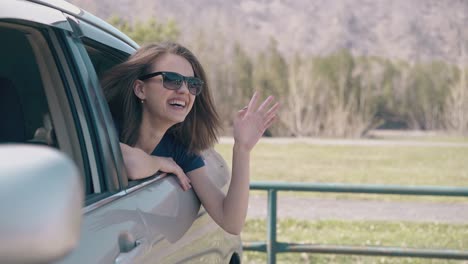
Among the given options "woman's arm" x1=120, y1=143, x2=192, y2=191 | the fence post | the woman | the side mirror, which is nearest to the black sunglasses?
the woman

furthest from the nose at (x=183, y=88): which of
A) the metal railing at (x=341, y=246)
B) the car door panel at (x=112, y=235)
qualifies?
the metal railing at (x=341, y=246)

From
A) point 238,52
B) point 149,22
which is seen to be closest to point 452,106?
point 238,52

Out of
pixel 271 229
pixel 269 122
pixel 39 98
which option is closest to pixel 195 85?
pixel 269 122

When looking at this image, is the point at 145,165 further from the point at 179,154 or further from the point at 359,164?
the point at 359,164

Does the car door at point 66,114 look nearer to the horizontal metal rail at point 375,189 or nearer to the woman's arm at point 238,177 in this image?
the woman's arm at point 238,177

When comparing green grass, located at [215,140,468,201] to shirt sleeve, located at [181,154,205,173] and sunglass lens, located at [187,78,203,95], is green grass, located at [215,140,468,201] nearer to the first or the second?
shirt sleeve, located at [181,154,205,173]

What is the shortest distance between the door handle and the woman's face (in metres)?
0.96

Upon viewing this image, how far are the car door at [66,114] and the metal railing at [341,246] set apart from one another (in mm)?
3450

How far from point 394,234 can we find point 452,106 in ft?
83.9

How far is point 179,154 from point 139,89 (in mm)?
297

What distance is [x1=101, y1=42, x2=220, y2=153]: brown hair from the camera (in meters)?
3.15

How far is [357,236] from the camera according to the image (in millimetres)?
10102

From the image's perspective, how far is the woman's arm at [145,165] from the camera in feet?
8.99

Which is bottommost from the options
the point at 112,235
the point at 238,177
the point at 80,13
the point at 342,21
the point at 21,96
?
the point at 342,21
